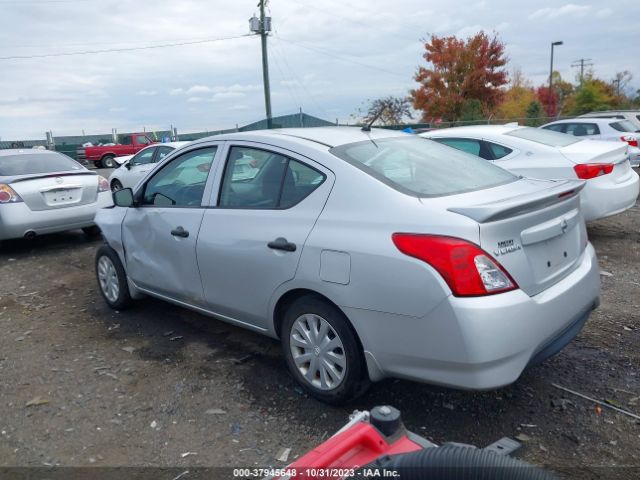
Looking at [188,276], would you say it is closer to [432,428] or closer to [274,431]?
[274,431]

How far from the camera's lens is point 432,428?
3.12 m

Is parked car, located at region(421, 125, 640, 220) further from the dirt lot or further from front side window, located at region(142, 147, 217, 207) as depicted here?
front side window, located at region(142, 147, 217, 207)

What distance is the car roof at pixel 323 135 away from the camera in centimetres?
362

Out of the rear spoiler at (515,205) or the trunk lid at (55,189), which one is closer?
the rear spoiler at (515,205)

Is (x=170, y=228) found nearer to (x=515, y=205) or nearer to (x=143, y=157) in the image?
(x=515, y=205)

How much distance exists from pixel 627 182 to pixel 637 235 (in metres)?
0.89

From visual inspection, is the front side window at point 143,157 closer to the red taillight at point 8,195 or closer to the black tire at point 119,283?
the red taillight at point 8,195

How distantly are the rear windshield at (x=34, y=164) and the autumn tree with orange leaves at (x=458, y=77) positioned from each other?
29059 mm

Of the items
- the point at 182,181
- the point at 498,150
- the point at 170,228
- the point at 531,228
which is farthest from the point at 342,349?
A: the point at 498,150

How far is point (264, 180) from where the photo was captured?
3691mm

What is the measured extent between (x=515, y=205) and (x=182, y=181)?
2635 mm

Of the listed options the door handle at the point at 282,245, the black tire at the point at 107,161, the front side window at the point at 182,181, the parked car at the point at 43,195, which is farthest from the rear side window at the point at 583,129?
the black tire at the point at 107,161

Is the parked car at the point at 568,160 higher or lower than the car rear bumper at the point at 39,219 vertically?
higher

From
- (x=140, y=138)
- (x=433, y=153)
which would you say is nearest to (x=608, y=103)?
(x=140, y=138)
